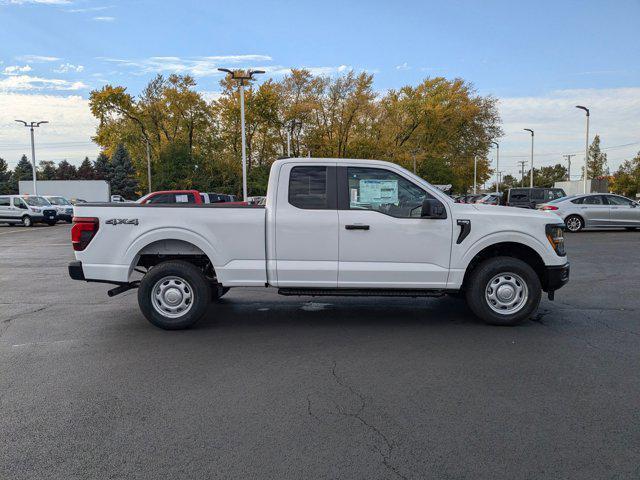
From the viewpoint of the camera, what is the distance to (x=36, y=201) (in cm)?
3177

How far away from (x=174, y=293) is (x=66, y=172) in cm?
11007

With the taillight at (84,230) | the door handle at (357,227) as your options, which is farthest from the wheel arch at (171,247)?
the door handle at (357,227)

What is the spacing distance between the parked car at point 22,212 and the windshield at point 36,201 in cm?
9

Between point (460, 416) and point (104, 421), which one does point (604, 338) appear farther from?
point (104, 421)

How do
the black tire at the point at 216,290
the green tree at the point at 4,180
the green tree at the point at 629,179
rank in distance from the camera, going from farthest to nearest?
the green tree at the point at 4,180 < the green tree at the point at 629,179 < the black tire at the point at 216,290

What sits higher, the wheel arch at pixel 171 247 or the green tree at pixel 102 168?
the green tree at pixel 102 168

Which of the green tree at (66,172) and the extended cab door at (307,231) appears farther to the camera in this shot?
the green tree at (66,172)

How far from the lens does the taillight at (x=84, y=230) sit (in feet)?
21.2

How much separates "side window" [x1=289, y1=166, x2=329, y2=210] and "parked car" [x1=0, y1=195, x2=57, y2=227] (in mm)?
28687

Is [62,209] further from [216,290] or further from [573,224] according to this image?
[216,290]

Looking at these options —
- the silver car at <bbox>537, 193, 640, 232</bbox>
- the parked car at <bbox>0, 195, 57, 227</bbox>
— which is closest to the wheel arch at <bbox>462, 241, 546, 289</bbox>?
the silver car at <bbox>537, 193, 640, 232</bbox>

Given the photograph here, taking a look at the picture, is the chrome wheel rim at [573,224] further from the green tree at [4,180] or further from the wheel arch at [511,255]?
the green tree at [4,180]

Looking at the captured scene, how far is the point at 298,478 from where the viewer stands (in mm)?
3113

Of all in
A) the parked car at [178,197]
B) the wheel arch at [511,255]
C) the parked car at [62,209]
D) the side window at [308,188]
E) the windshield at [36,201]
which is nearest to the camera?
the side window at [308,188]
